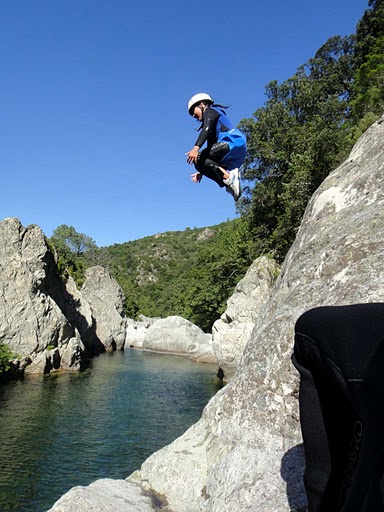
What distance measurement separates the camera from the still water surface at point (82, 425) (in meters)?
12.7

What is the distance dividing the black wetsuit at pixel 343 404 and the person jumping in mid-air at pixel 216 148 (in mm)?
4340

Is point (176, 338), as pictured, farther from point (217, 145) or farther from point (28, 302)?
point (217, 145)

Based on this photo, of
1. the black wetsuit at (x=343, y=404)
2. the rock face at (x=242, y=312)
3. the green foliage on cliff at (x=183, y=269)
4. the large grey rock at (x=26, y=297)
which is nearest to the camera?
the black wetsuit at (x=343, y=404)

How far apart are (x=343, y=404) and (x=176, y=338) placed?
4801 cm

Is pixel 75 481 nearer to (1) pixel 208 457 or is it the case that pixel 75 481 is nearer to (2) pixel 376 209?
(1) pixel 208 457

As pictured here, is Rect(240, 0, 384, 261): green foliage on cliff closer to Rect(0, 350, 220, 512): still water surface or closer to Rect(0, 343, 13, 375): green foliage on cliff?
Rect(0, 350, 220, 512): still water surface

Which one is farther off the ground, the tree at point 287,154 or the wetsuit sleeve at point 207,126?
the tree at point 287,154

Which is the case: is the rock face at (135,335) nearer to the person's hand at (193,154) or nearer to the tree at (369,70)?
the tree at (369,70)

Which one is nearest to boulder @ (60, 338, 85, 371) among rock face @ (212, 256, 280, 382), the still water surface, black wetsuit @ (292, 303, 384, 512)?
the still water surface

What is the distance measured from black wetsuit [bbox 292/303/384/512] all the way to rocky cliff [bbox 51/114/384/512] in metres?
1.47

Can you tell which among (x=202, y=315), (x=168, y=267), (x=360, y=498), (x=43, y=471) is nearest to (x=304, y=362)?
(x=360, y=498)

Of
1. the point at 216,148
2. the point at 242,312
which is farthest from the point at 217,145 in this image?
the point at 242,312

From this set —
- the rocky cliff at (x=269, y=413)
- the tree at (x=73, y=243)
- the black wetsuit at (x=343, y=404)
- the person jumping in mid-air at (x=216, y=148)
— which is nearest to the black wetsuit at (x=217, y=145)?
the person jumping in mid-air at (x=216, y=148)

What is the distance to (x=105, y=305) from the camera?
55.0 meters
